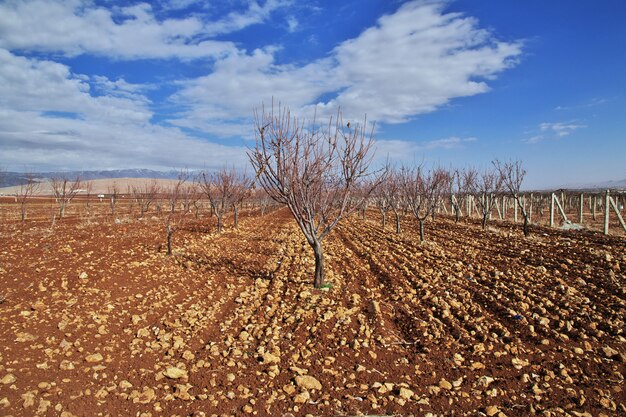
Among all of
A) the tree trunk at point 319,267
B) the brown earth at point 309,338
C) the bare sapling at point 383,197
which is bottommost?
the brown earth at point 309,338

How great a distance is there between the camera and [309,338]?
18.8 feet

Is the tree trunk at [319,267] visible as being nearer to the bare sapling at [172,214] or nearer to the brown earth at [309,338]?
the brown earth at [309,338]

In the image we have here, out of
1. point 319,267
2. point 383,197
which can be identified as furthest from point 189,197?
point 319,267

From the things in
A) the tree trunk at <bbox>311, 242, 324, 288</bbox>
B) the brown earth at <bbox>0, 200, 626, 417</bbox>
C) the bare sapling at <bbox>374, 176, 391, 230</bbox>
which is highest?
the bare sapling at <bbox>374, 176, 391, 230</bbox>

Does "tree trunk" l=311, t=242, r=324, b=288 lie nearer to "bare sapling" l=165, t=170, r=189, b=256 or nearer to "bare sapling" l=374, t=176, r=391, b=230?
"bare sapling" l=165, t=170, r=189, b=256

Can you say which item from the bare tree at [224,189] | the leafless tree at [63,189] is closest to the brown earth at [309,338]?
the bare tree at [224,189]

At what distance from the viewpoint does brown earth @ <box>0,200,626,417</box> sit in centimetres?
414

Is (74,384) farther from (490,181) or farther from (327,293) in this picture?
(490,181)

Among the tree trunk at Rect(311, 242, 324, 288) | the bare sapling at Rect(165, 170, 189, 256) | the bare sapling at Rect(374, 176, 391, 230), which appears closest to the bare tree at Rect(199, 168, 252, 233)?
the bare sapling at Rect(165, 170, 189, 256)

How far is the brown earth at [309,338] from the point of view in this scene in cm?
414

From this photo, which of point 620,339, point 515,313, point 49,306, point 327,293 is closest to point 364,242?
point 327,293

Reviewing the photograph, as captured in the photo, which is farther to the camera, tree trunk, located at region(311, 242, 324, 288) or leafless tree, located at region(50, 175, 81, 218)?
leafless tree, located at region(50, 175, 81, 218)

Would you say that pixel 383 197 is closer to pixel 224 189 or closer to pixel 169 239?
pixel 224 189

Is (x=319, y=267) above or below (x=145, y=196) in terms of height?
below
